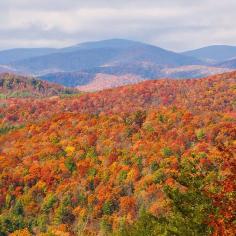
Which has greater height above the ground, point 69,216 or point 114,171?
point 114,171

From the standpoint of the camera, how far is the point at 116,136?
600 feet

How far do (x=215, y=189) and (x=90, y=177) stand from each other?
422 feet

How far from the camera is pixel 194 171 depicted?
1178 inches

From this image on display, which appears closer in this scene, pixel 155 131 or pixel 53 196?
pixel 53 196

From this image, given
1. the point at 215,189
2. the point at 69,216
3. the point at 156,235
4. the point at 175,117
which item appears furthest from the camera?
the point at 175,117

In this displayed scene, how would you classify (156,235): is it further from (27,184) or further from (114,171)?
(27,184)

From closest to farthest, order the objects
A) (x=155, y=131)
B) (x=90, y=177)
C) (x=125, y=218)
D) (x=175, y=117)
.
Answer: (x=125, y=218)
(x=90, y=177)
(x=155, y=131)
(x=175, y=117)

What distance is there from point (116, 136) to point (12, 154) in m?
39.4

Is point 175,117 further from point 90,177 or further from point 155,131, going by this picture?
point 90,177

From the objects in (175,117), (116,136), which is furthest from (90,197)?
(175,117)

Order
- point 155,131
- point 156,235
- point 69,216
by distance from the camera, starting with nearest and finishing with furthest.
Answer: point 156,235
point 69,216
point 155,131

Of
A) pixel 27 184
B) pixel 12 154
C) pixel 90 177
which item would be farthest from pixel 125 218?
pixel 12 154

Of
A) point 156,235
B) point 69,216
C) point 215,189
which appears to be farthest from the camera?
point 69,216

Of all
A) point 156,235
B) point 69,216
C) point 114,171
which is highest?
point 156,235
